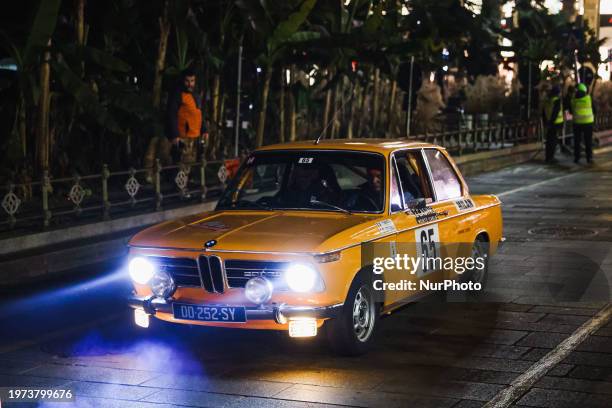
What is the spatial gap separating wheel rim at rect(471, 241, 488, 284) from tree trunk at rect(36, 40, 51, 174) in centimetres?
844

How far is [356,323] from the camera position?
8.30 metres

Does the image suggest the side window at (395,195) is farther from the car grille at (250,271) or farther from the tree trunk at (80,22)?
the tree trunk at (80,22)

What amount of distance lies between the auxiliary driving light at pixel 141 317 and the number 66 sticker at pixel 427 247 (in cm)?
226

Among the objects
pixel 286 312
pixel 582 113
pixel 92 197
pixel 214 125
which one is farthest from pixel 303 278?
pixel 582 113

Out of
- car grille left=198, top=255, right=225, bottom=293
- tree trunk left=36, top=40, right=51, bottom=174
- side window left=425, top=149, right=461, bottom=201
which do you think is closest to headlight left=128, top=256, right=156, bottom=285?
car grille left=198, top=255, right=225, bottom=293

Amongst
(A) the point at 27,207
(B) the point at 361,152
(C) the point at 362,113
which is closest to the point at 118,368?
(B) the point at 361,152

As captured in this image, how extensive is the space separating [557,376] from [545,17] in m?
34.2

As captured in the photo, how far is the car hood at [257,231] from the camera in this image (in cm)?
796

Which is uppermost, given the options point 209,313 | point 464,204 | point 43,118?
point 43,118

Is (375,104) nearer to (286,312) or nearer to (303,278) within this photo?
(303,278)

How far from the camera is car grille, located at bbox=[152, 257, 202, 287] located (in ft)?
26.7

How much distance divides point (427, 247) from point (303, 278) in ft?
6.06

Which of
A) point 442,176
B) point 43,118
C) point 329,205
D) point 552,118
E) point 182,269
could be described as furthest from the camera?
point 552,118

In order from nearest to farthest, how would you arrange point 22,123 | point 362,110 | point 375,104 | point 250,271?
point 250,271, point 22,123, point 362,110, point 375,104
